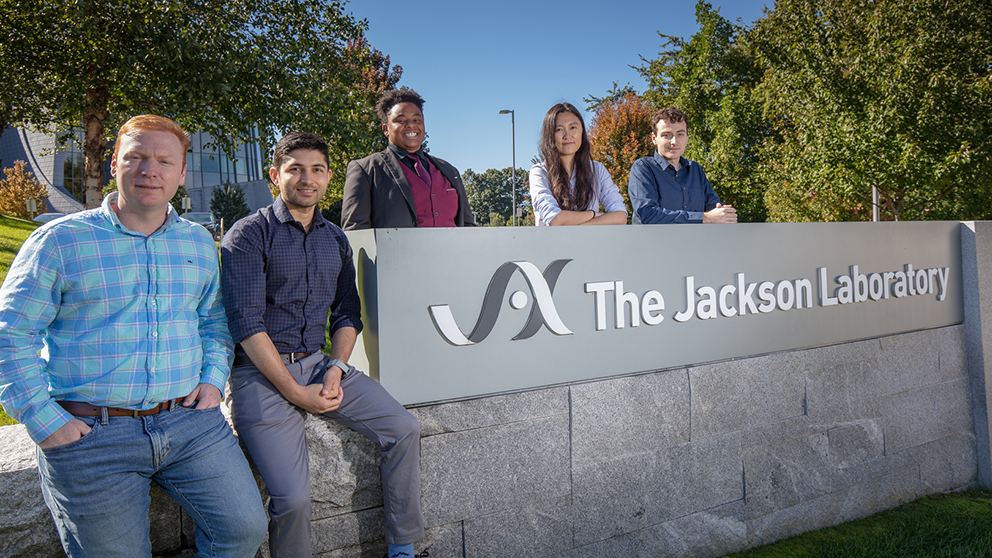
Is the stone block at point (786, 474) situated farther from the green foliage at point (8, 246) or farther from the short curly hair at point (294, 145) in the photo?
the green foliage at point (8, 246)

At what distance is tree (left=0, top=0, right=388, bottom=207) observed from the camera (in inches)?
243

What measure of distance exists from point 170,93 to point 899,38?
39.1ft

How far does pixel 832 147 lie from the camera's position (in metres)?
12.1

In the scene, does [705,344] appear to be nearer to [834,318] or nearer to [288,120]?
[834,318]

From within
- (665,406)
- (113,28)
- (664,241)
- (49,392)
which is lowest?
(665,406)

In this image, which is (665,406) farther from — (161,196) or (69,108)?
(69,108)

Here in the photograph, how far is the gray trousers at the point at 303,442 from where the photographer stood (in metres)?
2.05

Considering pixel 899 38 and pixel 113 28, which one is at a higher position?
pixel 899 38

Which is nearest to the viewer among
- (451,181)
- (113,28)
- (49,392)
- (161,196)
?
(49,392)

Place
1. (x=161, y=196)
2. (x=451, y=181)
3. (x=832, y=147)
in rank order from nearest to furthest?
(x=161, y=196) < (x=451, y=181) < (x=832, y=147)

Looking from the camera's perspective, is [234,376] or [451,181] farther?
[451,181]

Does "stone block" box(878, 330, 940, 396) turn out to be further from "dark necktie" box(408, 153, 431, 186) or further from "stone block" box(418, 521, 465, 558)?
"dark necktie" box(408, 153, 431, 186)

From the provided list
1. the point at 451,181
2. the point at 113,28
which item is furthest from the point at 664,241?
the point at 113,28

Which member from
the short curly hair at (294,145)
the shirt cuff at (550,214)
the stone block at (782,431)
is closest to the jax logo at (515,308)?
the shirt cuff at (550,214)
